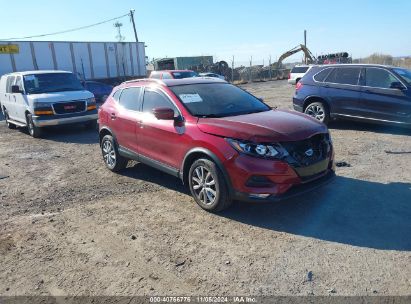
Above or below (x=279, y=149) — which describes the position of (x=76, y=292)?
below

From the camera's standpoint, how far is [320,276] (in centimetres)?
339

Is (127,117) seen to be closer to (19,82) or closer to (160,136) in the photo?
(160,136)

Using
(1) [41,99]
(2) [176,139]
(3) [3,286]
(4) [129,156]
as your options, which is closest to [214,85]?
(2) [176,139]

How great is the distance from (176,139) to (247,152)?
1196 millimetres

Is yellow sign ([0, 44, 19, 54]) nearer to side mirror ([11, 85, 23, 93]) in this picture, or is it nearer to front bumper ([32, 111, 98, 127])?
side mirror ([11, 85, 23, 93])

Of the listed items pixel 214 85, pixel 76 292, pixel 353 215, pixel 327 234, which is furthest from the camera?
pixel 214 85

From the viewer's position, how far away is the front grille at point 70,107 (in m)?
10.9

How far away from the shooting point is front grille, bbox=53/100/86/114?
430 inches

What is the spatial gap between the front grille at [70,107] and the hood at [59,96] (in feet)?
0.39

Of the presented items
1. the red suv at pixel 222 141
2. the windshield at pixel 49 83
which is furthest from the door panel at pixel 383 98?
the windshield at pixel 49 83

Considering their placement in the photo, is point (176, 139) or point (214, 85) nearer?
point (176, 139)

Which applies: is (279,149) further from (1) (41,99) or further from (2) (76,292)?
(1) (41,99)

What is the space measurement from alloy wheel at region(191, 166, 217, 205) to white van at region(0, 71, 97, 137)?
7.34m

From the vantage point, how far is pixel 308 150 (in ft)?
15.1
